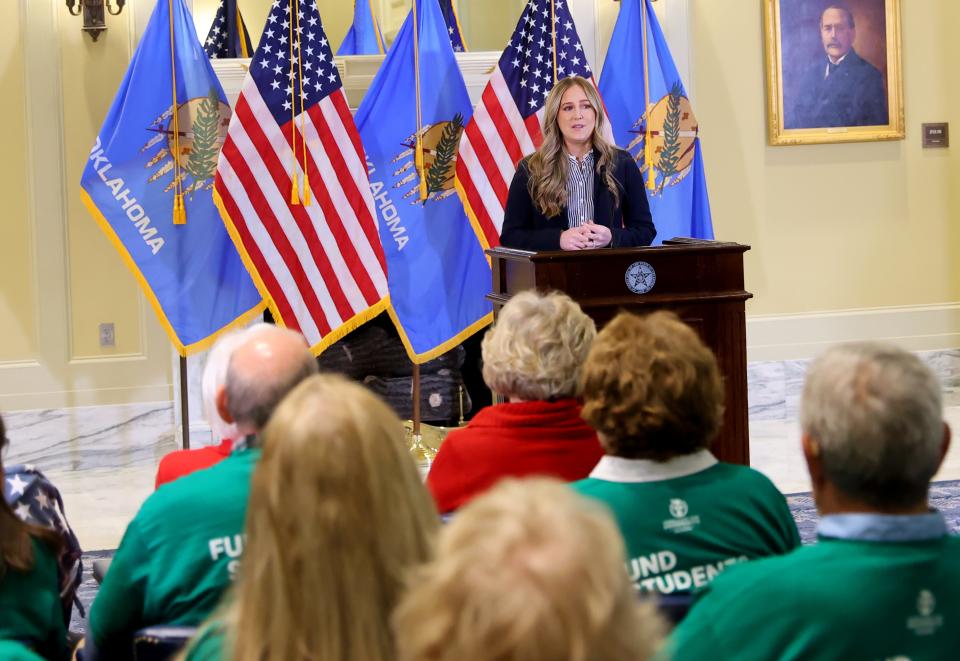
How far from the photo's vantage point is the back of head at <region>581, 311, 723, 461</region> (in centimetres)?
213

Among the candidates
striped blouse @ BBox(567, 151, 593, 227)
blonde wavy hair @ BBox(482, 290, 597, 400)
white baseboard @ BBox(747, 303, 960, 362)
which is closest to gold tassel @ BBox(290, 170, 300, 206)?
striped blouse @ BBox(567, 151, 593, 227)

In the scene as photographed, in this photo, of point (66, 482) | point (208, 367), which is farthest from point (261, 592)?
point (66, 482)

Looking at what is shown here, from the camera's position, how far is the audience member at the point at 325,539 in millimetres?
1335

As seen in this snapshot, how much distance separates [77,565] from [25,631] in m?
0.52

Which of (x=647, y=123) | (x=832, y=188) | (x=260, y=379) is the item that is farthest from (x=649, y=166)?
(x=260, y=379)

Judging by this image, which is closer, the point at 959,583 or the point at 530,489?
the point at 530,489

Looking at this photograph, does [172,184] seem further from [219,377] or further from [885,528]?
[885,528]

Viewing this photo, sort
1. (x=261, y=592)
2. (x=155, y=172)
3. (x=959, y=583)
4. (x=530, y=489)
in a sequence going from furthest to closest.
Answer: (x=155, y=172), (x=959, y=583), (x=261, y=592), (x=530, y=489)

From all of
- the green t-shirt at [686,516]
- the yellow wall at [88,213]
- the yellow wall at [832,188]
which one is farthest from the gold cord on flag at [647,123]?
the green t-shirt at [686,516]

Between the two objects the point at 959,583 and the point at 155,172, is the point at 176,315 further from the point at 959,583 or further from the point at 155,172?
the point at 959,583

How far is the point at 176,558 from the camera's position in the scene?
6.50ft

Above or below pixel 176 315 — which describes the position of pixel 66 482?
below

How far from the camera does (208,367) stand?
2.38 m

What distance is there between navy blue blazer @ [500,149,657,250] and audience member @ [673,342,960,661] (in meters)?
3.52
